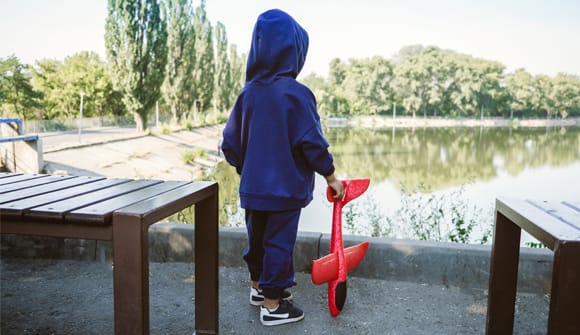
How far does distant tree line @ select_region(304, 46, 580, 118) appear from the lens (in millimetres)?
54188

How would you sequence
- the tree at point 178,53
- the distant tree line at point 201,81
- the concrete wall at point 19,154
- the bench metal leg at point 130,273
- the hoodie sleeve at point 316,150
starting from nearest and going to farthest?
the bench metal leg at point 130,273
the hoodie sleeve at point 316,150
the concrete wall at point 19,154
the distant tree line at point 201,81
the tree at point 178,53

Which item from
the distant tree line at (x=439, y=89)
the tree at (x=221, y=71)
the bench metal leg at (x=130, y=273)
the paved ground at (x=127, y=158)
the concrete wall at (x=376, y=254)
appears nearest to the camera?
the bench metal leg at (x=130, y=273)

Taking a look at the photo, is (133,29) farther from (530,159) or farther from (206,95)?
(530,159)

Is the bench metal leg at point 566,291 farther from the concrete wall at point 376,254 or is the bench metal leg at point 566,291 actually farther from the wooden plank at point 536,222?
the concrete wall at point 376,254

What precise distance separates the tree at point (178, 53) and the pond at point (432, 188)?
8.73 m

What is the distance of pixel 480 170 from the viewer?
54.4 ft

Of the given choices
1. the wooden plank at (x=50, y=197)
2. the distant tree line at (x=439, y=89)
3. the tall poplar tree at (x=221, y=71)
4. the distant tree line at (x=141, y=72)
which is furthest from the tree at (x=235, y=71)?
the wooden plank at (x=50, y=197)

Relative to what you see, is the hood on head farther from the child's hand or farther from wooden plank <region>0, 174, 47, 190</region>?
wooden plank <region>0, 174, 47, 190</region>

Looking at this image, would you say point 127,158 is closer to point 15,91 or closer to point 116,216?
point 116,216

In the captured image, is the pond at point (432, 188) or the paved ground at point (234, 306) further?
the pond at point (432, 188)

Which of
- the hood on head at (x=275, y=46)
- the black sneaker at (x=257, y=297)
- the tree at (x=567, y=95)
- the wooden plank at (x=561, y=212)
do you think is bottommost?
the black sneaker at (x=257, y=297)

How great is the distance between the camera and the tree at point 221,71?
108 ft

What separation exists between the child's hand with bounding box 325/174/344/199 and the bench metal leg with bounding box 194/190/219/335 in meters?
0.56

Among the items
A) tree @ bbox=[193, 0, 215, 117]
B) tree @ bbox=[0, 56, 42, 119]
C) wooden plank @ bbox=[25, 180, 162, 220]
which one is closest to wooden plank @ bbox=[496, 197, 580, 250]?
wooden plank @ bbox=[25, 180, 162, 220]
